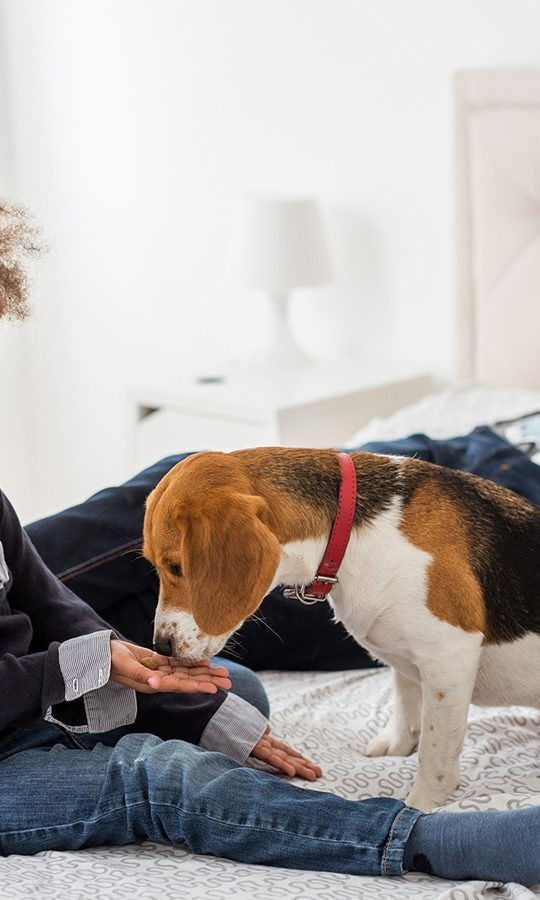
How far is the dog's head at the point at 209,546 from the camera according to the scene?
4.86 ft

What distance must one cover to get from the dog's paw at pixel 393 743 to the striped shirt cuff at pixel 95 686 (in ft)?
1.35

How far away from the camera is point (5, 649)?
1.73 metres

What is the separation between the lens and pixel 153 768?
1546mm

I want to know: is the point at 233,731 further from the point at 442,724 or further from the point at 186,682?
the point at 442,724

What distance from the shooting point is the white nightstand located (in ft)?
11.3

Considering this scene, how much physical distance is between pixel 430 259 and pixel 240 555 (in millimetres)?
2416

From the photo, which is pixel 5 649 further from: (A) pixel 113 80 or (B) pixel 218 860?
(A) pixel 113 80

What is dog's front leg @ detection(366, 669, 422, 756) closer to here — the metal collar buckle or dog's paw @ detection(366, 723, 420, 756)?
dog's paw @ detection(366, 723, 420, 756)

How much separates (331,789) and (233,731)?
0.17m

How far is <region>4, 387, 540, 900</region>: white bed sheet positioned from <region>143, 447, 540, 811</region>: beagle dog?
0.38 feet

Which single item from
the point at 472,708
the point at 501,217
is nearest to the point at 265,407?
the point at 501,217

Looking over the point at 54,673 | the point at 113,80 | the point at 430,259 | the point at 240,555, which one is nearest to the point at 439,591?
the point at 240,555

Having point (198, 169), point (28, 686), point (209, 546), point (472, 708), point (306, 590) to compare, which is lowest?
point (472, 708)

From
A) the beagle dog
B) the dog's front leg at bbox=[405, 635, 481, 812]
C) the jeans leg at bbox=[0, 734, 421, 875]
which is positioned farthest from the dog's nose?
the dog's front leg at bbox=[405, 635, 481, 812]
